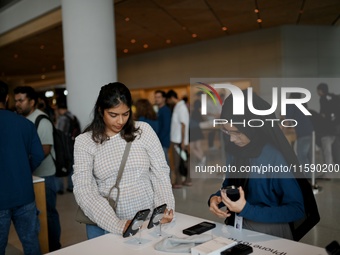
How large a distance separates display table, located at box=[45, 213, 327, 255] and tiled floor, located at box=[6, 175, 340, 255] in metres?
2.24

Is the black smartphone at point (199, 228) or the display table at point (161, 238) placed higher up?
the black smartphone at point (199, 228)

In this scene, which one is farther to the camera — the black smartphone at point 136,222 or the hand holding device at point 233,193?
the hand holding device at point 233,193

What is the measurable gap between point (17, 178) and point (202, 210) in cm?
303

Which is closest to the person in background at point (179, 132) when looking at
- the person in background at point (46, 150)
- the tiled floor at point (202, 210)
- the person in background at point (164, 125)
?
the person in background at point (164, 125)

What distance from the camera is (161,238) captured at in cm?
190

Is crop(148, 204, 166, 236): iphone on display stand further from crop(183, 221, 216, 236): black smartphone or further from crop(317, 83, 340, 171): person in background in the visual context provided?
crop(317, 83, 340, 171): person in background

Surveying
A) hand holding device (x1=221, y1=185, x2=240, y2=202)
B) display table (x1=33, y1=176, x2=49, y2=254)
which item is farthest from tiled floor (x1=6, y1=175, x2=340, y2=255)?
hand holding device (x1=221, y1=185, x2=240, y2=202)

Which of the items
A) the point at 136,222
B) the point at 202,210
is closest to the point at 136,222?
the point at 136,222

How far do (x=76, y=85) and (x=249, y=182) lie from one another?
388 cm

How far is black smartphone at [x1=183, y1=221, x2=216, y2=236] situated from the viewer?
6.31ft

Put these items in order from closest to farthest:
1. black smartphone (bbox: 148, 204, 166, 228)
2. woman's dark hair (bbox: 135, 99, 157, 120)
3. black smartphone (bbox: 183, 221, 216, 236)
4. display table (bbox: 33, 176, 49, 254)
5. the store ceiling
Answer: black smartphone (bbox: 148, 204, 166, 228) < black smartphone (bbox: 183, 221, 216, 236) < display table (bbox: 33, 176, 49, 254) < woman's dark hair (bbox: 135, 99, 157, 120) < the store ceiling

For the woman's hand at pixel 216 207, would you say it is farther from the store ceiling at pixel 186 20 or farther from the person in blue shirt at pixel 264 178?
the store ceiling at pixel 186 20

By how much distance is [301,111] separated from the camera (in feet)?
20.6

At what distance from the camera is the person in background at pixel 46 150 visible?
11.7ft
